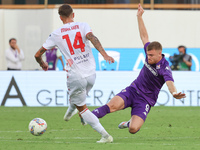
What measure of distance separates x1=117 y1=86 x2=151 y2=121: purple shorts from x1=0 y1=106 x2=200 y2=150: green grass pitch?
1.52 ft

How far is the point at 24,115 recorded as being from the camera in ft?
44.2

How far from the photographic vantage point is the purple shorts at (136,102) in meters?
8.59

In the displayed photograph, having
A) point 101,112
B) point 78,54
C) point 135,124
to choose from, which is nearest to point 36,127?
point 101,112

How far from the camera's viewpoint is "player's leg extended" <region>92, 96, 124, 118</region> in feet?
27.1

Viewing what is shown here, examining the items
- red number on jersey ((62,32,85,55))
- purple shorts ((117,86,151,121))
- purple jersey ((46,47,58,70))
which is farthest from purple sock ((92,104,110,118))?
purple jersey ((46,47,58,70))

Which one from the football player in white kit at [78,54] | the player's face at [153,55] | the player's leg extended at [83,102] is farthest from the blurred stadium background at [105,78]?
the player's face at [153,55]

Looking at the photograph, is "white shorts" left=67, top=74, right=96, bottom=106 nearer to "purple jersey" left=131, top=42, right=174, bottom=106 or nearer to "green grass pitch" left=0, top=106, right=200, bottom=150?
"green grass pitch" left=0, top=106, right=200, bottom=150

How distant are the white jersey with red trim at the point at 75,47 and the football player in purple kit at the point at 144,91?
737 millimetres

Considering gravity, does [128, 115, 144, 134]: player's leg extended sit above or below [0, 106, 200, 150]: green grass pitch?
above

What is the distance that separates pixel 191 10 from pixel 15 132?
13.7 m

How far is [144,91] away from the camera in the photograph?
342 inches

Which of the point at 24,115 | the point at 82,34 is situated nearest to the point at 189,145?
the point at 82,34

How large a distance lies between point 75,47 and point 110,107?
1.16 metres

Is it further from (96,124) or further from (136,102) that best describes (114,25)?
(96,124)
